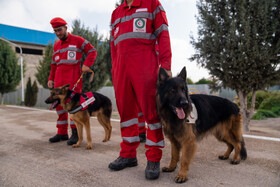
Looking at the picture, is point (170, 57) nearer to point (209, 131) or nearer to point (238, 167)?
point (209, 131)

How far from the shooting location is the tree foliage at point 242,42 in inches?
192

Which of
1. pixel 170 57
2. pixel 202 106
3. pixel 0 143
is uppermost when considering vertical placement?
pixel 170 57

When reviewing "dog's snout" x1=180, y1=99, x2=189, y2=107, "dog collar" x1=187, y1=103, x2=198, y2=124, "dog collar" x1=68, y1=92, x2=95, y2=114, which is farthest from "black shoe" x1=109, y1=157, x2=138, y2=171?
"dog collar" x1=68, y1=92, x2=95, y2=114

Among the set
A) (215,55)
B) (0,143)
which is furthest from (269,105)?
(0,143)

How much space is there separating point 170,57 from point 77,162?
199 cm

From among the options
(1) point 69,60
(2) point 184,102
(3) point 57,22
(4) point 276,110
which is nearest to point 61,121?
(1) point 69,60

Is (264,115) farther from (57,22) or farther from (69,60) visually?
(57,22)

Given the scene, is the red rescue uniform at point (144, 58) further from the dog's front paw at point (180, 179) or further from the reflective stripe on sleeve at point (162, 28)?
the dog's front paw at point (180, 179)

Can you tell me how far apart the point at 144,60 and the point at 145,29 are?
400 millimetres

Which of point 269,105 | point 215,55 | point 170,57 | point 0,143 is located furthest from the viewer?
point 269,105

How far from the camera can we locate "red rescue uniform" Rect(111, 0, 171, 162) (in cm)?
246

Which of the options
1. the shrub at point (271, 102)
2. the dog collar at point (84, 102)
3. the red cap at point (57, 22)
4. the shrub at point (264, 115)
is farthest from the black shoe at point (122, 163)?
the shrub at point (271, 102)

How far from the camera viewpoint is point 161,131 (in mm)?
2525

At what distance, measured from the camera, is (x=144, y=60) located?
2.47 metres
